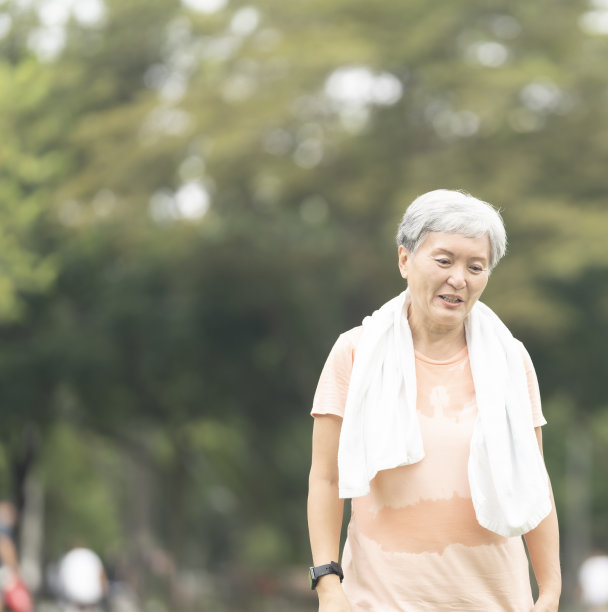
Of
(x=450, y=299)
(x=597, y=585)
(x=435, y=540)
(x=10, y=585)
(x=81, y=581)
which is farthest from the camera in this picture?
(x=597, y=585)

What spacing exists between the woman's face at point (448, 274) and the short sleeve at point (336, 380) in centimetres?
21

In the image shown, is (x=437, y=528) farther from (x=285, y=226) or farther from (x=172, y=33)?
(x=172, y=33)

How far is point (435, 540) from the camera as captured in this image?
127 inches

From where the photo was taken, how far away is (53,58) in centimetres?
2559

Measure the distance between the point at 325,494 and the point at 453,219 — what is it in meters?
0.74

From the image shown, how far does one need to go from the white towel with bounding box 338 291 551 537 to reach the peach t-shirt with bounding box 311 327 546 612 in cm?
6

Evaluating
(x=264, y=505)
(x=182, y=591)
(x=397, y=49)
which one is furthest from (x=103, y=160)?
(x=264, y=505)

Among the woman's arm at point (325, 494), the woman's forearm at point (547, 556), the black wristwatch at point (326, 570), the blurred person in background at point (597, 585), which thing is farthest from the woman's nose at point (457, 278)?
the blurred person in background at point (597, 585)

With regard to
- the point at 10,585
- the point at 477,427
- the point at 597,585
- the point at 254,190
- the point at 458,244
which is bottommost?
the point at 477,427

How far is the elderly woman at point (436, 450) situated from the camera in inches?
126

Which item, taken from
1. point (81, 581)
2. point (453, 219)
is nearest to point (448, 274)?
point (453, 219)

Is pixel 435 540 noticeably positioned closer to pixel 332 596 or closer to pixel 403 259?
pixel 332 596

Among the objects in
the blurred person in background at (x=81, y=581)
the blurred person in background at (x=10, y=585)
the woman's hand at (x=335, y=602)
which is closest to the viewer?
the woman's hand at (x=335, y=602)

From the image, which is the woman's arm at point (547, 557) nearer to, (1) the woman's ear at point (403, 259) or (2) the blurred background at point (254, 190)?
(1) the woman's ear at point (403, 259)
